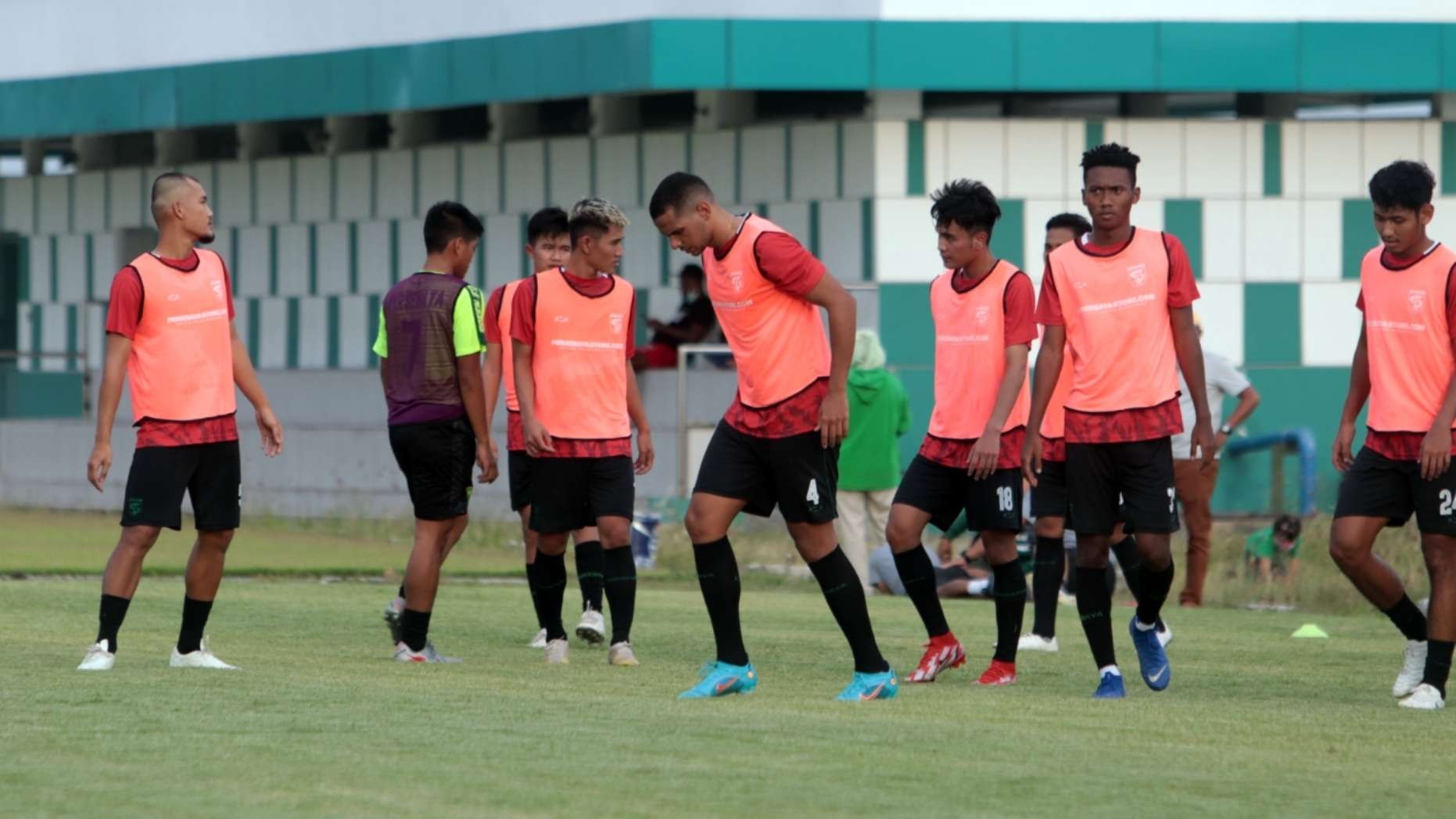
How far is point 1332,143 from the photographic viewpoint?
24.1m

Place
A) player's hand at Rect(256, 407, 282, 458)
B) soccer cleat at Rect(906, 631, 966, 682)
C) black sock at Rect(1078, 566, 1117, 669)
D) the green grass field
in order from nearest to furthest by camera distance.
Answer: the green grass field
black sock at Rect(1078, 566, 1117, 669)
soccer cleat at Rect(906, 631, 966, 682)
player's hand at Rect(256, 407, 282, 458)

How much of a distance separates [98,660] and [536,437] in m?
2.08

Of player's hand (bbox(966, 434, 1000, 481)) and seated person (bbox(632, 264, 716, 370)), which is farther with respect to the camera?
seated person (bbox(632, 264, 716, 370))

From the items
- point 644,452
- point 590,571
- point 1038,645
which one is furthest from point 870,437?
point 644,452

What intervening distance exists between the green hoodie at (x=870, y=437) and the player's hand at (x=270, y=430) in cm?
690

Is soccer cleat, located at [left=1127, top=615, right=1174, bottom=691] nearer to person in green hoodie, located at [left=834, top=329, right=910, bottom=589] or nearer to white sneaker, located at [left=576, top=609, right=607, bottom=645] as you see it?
white sneaker, located at [left=576, top=609, right=607, bottom=645]

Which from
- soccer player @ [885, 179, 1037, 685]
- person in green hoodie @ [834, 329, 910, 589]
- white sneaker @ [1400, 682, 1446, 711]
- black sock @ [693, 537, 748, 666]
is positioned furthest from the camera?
person in green hoodie @ [834, 329, 910, 589]

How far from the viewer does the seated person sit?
75.5ft

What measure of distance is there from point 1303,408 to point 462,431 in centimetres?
1470

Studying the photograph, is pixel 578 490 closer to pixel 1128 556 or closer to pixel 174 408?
pixel 174 408

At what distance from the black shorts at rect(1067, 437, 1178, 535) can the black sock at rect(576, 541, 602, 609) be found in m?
2.83

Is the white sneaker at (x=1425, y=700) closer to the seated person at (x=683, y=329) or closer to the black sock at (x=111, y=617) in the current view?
the black sock at (x=111, y=617)

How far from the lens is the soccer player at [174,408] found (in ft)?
32.8

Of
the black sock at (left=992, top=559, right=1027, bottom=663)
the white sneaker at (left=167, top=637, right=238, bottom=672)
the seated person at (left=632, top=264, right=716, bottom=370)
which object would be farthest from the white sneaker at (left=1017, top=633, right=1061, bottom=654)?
the seated person at (left=632, top=264, right=716, bottom=370)
